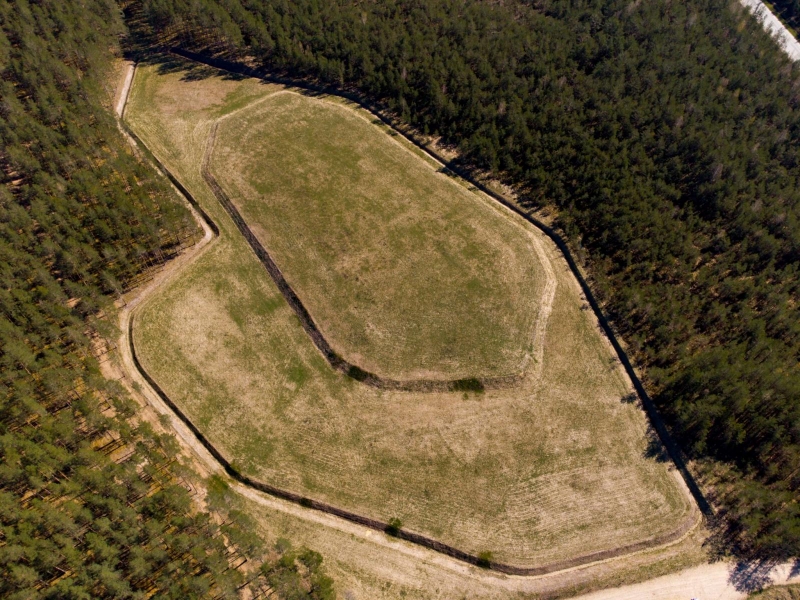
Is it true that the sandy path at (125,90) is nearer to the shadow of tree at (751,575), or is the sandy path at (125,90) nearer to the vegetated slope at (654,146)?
the vegetated slope at (654,146)

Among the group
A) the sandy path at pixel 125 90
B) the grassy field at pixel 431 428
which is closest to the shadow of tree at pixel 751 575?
the grassy field at pixel 431 428

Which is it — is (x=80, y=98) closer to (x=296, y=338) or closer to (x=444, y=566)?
(x=296, y=338)

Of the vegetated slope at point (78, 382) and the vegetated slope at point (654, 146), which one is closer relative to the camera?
the vegetated slope at point (78, 382)

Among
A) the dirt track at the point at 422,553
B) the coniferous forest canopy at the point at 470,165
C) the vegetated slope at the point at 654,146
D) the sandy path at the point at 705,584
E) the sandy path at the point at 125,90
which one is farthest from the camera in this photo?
the sandy path at the point at 125,90

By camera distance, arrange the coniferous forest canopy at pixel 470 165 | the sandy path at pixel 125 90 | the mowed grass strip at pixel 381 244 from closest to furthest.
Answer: the coniferous forest canopy at pixel 470 165
the mowed grass strip at pixel 381 244
the sandy path at pixel 125 90

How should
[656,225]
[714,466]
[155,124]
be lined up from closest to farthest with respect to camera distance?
1. [714,466]
2. [656,225]
3. [155,124]

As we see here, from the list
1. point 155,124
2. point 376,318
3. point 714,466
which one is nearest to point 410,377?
point 376,318
